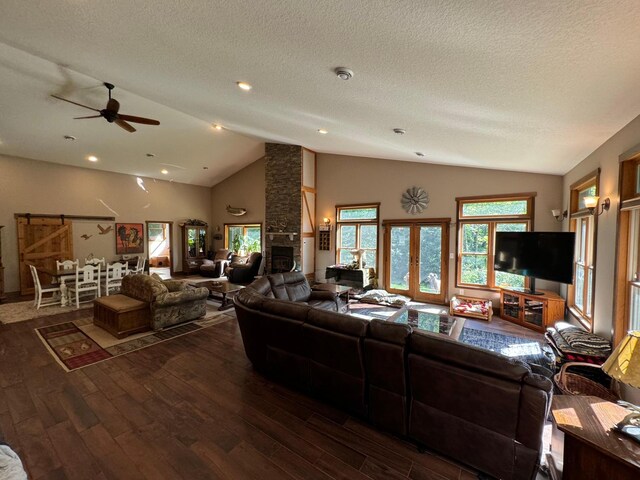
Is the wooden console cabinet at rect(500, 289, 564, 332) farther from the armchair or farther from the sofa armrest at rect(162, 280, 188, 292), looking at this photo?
the armchair

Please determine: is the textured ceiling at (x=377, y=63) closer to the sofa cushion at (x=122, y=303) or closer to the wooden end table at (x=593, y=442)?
the wooden end table at (x=593, y=442)

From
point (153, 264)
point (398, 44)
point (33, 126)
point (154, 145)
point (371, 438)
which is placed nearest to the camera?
point (398, 44)

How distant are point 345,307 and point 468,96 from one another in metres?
4.63

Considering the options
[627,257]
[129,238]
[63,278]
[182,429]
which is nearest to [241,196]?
[129,238]

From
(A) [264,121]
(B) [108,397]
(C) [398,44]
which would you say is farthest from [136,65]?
(B) [108,397]

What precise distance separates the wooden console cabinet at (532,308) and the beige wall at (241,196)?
7.61 m

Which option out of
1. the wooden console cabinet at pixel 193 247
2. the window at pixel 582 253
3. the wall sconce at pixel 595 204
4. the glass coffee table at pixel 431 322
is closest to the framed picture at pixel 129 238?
the wooden console cabinet at pixel 193 247

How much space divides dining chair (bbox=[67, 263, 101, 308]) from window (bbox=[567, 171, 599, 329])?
9.01m

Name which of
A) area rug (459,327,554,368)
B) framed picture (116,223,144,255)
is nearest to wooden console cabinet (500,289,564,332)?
area rug (459,327,554,368)

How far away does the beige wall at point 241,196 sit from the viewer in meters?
10.0

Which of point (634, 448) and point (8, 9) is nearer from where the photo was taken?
point (634, 448)

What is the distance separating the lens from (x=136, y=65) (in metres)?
3.35

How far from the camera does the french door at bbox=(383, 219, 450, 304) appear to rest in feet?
21.7

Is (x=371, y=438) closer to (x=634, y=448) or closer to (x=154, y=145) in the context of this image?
(x=634, y=448)
